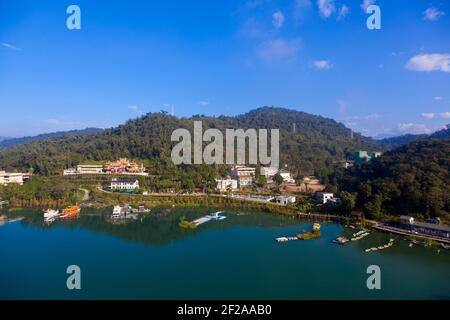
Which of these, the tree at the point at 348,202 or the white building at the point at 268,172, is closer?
the tree at the point at 348,202

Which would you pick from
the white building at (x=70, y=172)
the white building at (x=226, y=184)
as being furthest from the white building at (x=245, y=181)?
the white building at (x=70, y=172)

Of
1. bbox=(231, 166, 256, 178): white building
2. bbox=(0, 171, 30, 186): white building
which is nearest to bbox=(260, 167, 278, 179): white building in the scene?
bbox=(231, 166, 256, 178): white building

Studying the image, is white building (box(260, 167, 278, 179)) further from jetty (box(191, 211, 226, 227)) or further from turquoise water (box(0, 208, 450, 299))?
turquoise water (box(0, 208, 450, 299))

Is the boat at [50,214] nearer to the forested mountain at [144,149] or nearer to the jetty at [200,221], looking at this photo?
the jetty at [200,221]

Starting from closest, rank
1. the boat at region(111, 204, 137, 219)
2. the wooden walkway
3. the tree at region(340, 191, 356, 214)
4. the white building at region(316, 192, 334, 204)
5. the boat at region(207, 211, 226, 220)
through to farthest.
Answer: the wooden walkway
the tree at region(340, 191, 356, 214)
the boat at region(207, 211, 226, 220)
the boat at region(111, 204, 137, 219)
the white building at region(316, 192, 334, 204)

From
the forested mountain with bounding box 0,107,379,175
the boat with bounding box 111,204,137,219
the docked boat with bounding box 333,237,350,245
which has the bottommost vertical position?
the docked boat with bounding box 333,237,350,245

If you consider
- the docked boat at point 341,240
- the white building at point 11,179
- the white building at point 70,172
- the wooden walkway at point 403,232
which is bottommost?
the docked boat at point 341,240

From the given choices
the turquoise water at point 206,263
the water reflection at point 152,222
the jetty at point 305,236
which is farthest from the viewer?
the water reflection at point 152,222
